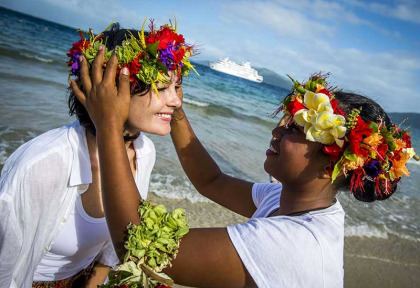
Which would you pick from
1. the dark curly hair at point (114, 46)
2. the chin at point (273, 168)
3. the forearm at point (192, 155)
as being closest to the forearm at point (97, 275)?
the forearm at point (192, 155)

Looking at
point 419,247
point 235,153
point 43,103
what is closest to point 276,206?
point 419,247

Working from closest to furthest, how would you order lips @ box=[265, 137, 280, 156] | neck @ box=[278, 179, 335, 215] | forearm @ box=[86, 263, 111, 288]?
neck @ box=[278, 179, 335, 215], lips @ box=[265, 137, 280, 156], forearm @ box=[86, 263, 111, 288]

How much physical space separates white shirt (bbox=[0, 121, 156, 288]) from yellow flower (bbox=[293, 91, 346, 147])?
1.49 metres

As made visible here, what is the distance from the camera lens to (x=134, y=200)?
5.54 feet

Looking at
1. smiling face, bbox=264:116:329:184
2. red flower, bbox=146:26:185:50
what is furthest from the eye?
red flower, bbox=146:26:185:50

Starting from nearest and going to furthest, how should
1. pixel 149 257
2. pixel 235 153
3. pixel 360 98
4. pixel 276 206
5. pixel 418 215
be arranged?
pixel 149 257 < pixel 360 98 < pixel 276 206 < pixel 418 215 < pixel 235 153

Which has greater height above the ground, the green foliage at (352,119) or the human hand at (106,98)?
the green foliage at (352,119)

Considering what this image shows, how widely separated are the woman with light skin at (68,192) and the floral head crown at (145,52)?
2cm

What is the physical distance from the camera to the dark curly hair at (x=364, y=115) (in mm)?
2035

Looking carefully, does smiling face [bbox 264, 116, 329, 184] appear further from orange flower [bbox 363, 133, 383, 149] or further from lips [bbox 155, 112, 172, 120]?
lips [bbox 155, 112, 172, 120]

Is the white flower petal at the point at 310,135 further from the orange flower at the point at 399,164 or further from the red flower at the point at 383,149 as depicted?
the orange flower at the point at 399,164

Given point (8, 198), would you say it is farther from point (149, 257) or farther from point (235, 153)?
point (235, 153)

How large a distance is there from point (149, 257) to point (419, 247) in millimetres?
6615

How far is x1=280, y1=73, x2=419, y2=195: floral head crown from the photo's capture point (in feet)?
6.14
